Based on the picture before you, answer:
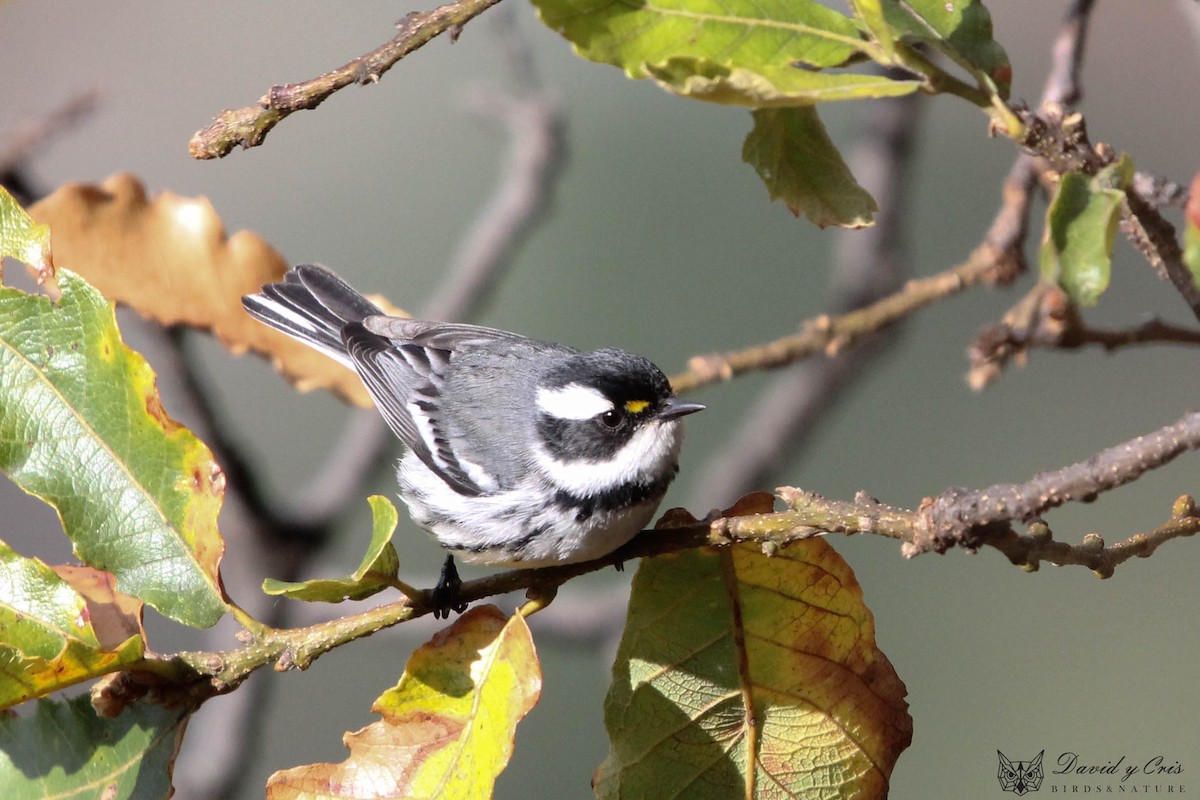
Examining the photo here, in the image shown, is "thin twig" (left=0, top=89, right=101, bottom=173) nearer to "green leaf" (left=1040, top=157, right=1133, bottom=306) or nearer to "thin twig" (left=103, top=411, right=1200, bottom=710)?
"thin twig" (left=103, top=411, right=1200, bottom=710)

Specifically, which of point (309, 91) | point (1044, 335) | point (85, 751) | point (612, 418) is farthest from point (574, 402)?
point (309, 91)

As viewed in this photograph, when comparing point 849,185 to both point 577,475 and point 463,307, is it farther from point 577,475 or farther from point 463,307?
point 463,307

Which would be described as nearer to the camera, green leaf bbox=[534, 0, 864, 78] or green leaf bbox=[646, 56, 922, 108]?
green leaf bbox=[646, 56, 922, 108]

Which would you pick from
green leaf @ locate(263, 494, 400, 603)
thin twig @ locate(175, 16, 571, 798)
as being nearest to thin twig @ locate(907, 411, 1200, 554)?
green leaf @ locate(263, 494, 400, 603)

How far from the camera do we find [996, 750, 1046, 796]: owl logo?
1918 millimetres

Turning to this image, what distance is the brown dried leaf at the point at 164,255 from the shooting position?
1.84m

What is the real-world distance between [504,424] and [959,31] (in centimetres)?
155

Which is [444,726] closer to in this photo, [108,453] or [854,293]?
[108,453]

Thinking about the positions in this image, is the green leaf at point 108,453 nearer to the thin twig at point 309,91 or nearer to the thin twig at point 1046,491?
the thin twig at point 309,91

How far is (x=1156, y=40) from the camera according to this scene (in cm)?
825

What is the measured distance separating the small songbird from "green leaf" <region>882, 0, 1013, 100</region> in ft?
3.47

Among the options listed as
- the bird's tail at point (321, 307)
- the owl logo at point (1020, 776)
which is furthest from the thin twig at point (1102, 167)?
the bird's tail at point (321, 307)

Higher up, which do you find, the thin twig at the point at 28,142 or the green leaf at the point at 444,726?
the thin twig at the point at 28,142

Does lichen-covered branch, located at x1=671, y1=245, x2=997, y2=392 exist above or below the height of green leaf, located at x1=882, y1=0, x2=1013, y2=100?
below
